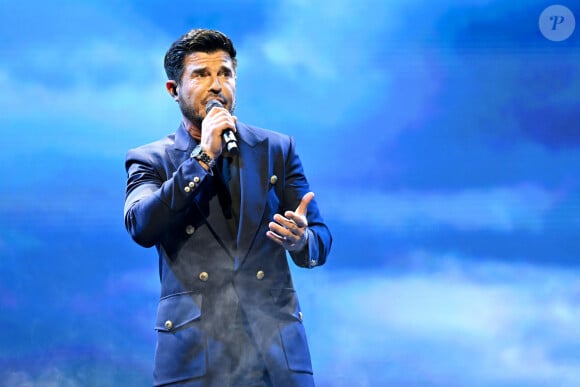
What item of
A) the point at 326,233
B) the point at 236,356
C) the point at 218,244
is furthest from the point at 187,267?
the point at 326,233

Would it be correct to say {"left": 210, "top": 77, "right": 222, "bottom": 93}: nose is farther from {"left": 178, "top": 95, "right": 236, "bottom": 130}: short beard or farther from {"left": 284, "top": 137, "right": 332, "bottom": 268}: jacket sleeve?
{"left": 284, "top": 137, "right": 332, "bottom": 268}: jacket sleeve

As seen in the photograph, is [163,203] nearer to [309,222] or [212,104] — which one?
[212,104]

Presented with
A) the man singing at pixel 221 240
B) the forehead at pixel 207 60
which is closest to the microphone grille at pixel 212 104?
the man singing at pixel 221 240

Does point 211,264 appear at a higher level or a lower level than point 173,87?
lower

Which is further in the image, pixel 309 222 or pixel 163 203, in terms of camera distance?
pixel 309 222

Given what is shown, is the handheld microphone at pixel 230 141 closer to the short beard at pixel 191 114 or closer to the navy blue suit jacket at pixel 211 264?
the navy blue suit jacket at pixel 211 264

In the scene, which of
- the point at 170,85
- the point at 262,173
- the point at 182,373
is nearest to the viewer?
the point at 182,373

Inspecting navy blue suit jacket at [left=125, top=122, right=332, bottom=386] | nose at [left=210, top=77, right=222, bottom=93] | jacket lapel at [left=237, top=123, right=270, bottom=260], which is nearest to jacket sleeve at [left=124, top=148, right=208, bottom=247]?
navy blue suit jacket at [left=125, top=122, right=332, bottom=386]

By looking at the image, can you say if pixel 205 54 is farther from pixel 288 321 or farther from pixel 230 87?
pixel 288 321

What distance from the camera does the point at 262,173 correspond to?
2.12 meters

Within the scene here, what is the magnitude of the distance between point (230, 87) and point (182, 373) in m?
0.76

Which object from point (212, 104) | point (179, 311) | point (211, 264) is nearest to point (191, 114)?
point (212, 104)

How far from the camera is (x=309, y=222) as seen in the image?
217cm

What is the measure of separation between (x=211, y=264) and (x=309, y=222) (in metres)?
0.30
